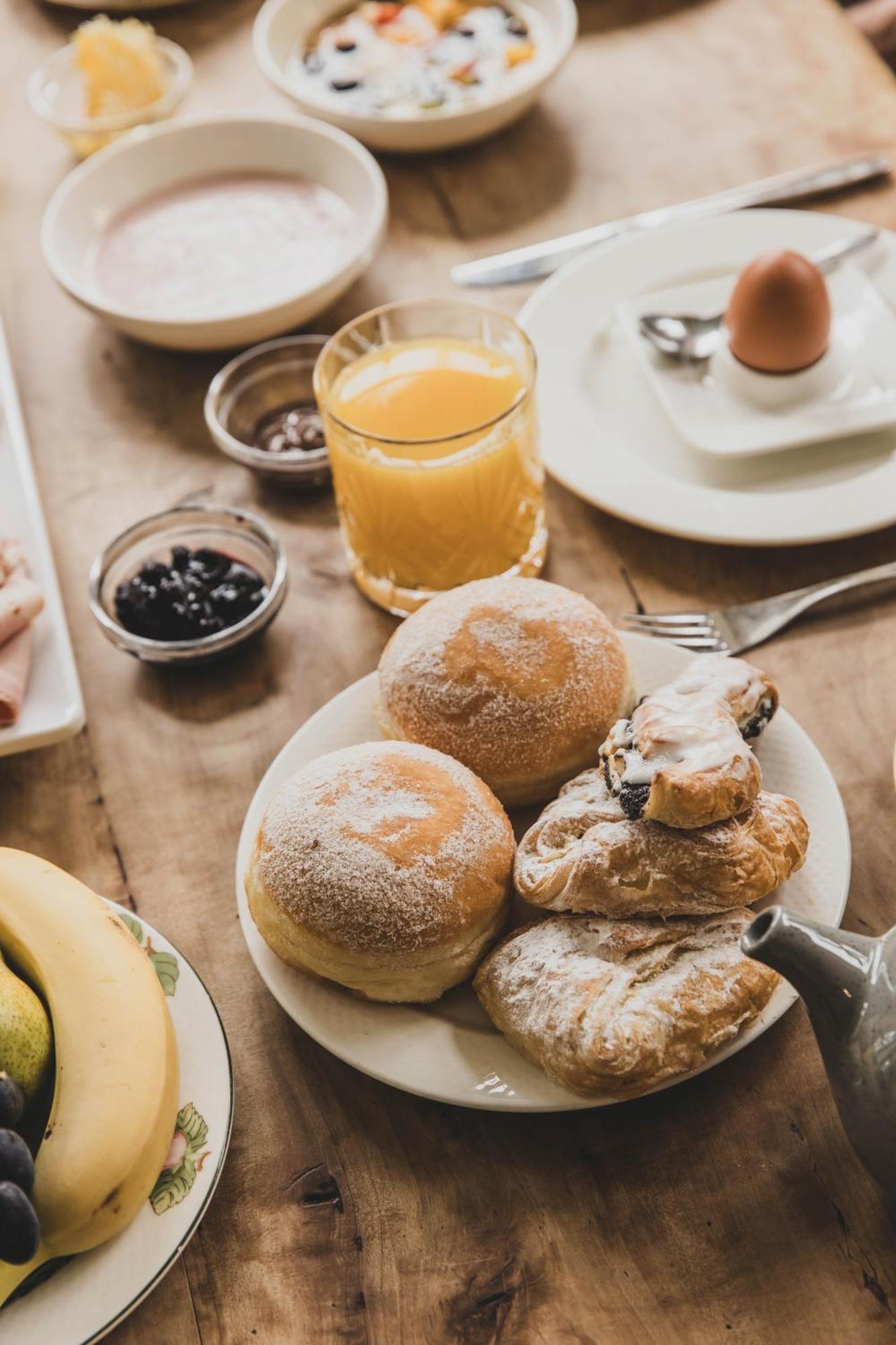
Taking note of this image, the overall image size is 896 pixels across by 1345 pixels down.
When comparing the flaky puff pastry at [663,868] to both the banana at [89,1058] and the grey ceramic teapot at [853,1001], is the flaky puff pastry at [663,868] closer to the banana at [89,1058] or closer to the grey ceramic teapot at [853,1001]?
the grey ceramic teapot at [853,1001]

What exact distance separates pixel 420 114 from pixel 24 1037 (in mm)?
1672

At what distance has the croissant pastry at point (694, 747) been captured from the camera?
3.15ft

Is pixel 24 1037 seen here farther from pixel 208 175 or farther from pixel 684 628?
pixel 208 175

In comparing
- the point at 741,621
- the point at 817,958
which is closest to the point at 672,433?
the point at 741,621

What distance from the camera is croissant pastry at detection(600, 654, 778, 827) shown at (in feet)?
3.15

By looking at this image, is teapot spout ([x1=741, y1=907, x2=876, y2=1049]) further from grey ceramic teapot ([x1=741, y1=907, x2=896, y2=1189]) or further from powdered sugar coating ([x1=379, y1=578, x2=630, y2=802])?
powdered sugar coating ([x1=379, y1=578, x2=630, y2=802])

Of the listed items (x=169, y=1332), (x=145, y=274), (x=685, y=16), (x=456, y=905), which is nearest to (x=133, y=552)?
(x=145, y=274)

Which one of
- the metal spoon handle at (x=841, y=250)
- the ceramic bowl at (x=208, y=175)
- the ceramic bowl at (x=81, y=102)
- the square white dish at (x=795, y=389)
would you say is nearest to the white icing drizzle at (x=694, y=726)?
the square white dish at (x=795, y=389)

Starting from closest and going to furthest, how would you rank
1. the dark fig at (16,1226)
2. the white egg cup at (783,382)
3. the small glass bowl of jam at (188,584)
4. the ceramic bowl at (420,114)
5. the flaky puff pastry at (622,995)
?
the dark fig at (16,1226)
the flaky puff pastry at (622,995)
the small glass bowl of jam at (188,584)
the white egg cup at (783,382)
the ceramic bowl at (420,114)

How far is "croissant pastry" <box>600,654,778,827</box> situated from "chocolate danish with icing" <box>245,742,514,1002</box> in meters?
0.13

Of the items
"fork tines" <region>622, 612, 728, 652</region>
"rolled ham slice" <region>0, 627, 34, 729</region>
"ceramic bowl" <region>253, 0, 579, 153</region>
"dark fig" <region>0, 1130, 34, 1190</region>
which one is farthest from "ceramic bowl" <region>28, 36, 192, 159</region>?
Result: "dark fig" <region>0, 1130, 34, 1190</region>

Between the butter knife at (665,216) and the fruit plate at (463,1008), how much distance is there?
883 millimetres

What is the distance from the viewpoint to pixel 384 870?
1.01 meters

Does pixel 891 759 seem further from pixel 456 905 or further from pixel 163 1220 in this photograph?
pixel 163 1220
